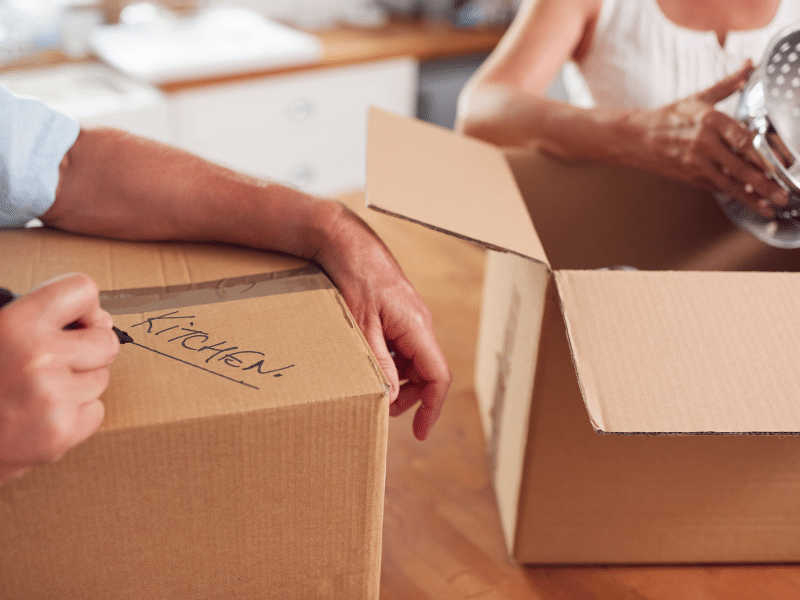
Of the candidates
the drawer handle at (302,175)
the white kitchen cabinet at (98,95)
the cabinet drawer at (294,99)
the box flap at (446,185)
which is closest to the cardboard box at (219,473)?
the box flap at (446,185)

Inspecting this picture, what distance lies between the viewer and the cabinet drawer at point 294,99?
2.13 meters

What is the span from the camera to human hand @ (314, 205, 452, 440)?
0.60m

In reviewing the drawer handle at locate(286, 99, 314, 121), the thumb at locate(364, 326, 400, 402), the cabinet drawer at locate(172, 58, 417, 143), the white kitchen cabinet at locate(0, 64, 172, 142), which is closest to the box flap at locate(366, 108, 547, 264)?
Answer: the thumb at locate(364, 326, 400, 402)

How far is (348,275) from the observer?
0.60 meters

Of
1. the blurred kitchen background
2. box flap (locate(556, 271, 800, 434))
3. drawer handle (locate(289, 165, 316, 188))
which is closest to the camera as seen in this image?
box flap (locate(556, 271, 800, 434))

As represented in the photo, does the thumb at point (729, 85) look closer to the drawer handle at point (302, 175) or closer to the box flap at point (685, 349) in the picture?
the box flap at point (685, 349)

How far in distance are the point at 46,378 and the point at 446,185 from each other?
388 millimetres

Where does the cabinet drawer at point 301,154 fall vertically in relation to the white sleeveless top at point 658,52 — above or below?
below

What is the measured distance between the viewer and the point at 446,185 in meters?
0.66

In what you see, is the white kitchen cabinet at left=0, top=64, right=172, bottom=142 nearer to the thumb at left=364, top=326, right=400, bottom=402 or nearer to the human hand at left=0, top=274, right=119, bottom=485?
the thumb at left=364, top=326, right=400, bottom=402

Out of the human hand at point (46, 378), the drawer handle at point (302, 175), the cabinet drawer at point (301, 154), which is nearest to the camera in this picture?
the human hand at point (46, 378)

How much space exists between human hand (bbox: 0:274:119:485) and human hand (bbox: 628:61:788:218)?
0.65 metres

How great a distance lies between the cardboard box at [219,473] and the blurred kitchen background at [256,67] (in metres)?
1.59

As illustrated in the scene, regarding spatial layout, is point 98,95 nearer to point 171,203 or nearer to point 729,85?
point 171,203
